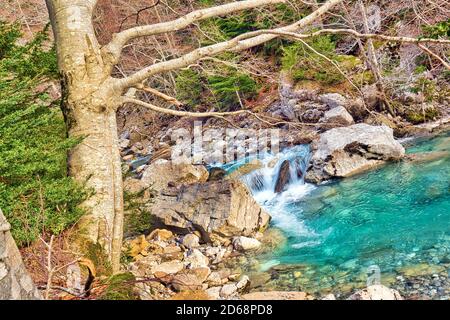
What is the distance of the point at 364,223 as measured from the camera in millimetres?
7211

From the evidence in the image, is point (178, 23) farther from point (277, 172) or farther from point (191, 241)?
point (277, 172)

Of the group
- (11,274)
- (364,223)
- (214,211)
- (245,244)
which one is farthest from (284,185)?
(11,274)

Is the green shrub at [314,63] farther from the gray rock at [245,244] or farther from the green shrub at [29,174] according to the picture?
the green shrub at [29,174]

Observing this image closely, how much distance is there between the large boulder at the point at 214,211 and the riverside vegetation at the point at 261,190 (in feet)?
0.10

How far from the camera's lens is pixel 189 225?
26.0 ft

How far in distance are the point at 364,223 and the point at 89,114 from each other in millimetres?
5570

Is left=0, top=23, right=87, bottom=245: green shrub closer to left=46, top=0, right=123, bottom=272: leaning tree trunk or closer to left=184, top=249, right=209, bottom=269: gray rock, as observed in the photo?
left=46, top=0, right=123, bottom=272: leaning tree trunk

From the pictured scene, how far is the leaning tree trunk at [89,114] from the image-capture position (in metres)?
3.96

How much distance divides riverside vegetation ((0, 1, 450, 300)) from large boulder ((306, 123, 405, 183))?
37 mm

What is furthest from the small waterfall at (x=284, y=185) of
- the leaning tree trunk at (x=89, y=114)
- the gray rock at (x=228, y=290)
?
the leaning tree trunk at (x=89, y=114)

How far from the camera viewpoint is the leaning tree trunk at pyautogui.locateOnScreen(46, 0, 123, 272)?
3961 mm
